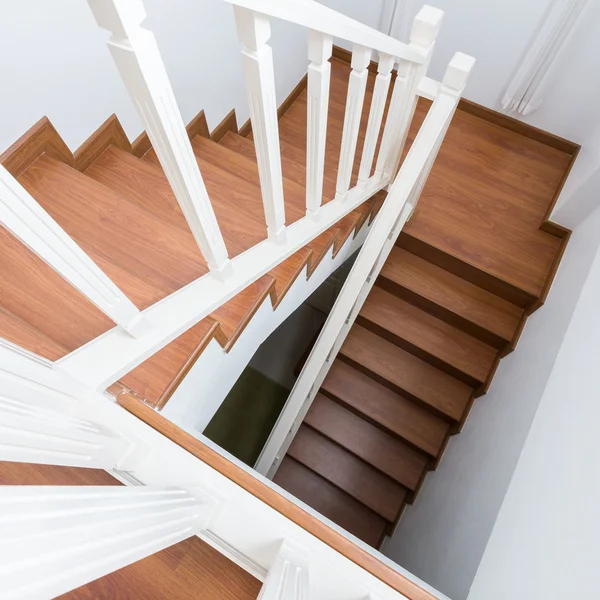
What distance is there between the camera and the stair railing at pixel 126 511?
0.53 meters

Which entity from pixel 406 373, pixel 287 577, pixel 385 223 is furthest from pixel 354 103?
pixel 406 373

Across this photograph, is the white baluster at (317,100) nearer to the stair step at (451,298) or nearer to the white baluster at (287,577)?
the white baluster at (287,577)

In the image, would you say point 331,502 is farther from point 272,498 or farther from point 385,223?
point 272,498

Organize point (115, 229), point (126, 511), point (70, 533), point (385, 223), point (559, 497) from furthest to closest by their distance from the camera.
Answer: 1. point (385, 223)
2. point (115, 229)
3. point (559, 497)
4. point (126, 511)
5. point (70, 533)

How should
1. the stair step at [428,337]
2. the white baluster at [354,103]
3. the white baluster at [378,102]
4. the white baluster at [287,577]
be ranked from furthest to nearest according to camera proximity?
the stair step at [428,337], the white baluster at [378,102], the white baluster at [354,103], the white baluster at [287,577]

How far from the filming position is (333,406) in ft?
9.48

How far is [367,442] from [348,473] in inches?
9.5

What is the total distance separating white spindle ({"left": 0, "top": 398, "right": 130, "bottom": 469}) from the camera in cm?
62

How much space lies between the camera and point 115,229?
1.40 metres

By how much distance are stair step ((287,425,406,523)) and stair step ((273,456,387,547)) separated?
0.07 meters

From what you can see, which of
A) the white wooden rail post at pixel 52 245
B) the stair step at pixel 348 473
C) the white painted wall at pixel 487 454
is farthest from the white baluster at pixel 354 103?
the stair step at pixel 348 473

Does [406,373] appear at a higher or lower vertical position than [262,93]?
higher

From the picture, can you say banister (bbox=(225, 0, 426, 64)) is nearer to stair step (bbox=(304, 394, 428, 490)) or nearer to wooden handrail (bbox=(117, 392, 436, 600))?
wooden handrail (bbox=(117, 392, 436, 600))

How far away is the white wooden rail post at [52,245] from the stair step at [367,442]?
2135 mm
